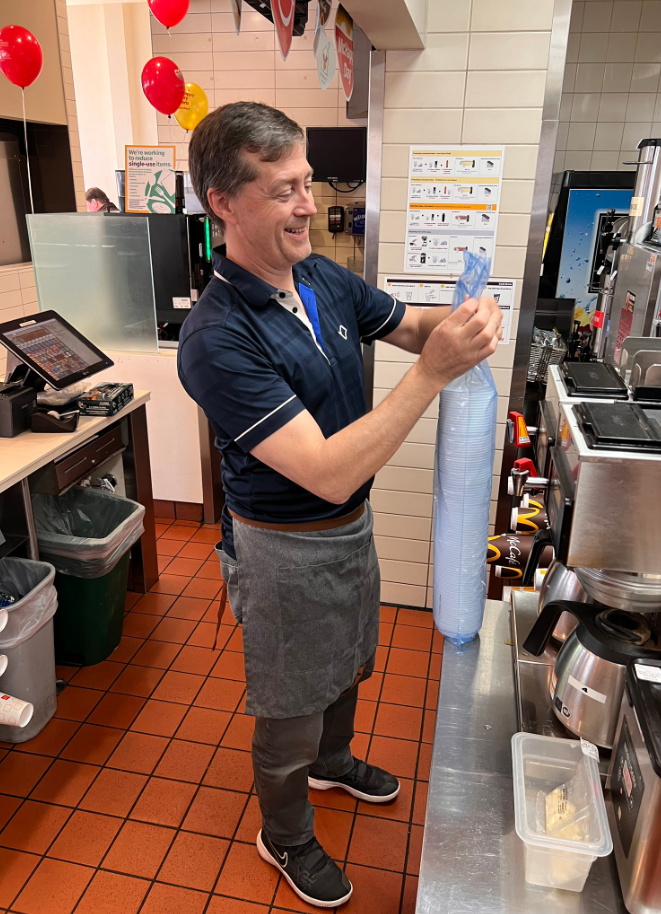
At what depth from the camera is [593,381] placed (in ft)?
4.26

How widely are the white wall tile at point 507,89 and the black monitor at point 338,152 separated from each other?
3.36 metres

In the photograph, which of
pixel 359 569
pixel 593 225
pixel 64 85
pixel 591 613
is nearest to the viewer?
pixel 591 613

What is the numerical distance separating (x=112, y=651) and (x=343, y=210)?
15.4 ft

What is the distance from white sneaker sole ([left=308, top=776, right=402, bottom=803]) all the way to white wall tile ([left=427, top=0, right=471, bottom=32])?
2.45 metres

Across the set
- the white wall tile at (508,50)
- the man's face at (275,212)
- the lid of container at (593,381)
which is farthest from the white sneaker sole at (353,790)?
the white wall tile at (508,50)

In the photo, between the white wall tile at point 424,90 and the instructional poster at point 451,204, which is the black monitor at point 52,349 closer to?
the instructional poster at point 451,204

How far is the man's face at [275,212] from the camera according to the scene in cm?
134

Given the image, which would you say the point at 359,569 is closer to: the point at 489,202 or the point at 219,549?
the point at 219,549

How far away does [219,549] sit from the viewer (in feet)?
5.88

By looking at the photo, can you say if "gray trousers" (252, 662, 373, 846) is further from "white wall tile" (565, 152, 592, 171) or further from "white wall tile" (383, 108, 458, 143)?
"white wall tile" (565, 152, 592, 171)

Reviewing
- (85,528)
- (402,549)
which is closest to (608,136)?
(402,549)

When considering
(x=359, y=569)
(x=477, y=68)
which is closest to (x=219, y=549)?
(x=359, y=569)

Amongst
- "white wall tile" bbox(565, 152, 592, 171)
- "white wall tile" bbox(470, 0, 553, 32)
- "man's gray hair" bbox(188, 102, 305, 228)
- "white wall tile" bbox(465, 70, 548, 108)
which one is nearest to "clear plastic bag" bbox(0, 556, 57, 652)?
"man's gray hair" bbox(188, 102, 305, 228)

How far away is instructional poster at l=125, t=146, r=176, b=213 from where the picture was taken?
12.0ft
